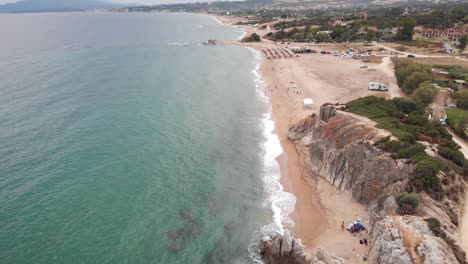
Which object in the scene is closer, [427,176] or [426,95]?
[427,176]

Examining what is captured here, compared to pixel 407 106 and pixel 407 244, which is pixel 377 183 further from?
pixel 407 106

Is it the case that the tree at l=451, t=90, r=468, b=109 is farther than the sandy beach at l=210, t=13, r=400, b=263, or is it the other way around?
the tree at l=451, t=90, r=468, b=109

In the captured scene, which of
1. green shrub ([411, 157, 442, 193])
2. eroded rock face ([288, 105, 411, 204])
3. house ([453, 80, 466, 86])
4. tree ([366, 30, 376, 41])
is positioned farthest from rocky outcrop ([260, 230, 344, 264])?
tree ([366, 30, 376, 41])

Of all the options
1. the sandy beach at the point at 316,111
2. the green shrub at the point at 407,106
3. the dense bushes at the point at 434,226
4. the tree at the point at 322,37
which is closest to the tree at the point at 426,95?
the green shrub at the point at 407,106

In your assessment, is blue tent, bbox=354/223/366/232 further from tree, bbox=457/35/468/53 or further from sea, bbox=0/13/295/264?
tree, bbox=457/35/468/53

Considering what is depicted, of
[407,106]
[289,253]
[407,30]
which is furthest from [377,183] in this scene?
[407,30]

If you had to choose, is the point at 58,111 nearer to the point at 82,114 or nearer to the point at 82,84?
the point at 82,114
